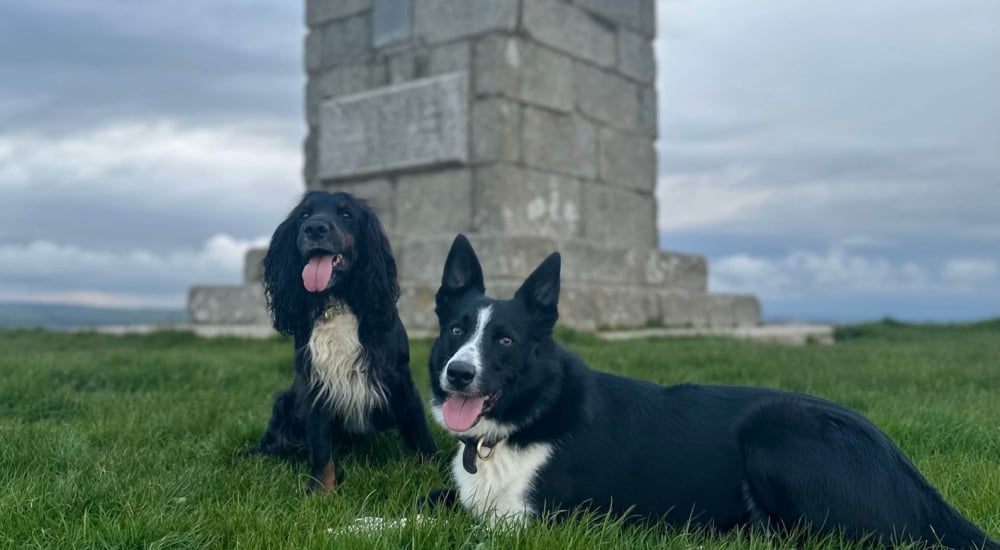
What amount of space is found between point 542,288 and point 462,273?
351mm

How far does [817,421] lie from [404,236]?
771cm

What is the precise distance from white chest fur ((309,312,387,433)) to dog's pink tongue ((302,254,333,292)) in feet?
0.57

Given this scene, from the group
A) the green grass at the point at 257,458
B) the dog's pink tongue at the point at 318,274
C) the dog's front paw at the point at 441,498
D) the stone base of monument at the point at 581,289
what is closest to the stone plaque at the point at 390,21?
the stone base of monument at the point at 581,289

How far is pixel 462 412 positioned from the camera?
323 cm

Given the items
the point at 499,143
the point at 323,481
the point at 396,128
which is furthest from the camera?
the point at 396,128

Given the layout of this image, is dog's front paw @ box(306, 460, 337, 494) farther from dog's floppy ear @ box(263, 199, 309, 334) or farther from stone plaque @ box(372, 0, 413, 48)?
stone plaque @ box(372, 0, 413, 48)

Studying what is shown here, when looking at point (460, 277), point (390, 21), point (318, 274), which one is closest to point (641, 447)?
point (460, 277)

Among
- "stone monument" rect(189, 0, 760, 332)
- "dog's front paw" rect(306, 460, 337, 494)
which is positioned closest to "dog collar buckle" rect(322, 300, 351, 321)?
"dog's front paw" rect(306, 460, 337, 494)

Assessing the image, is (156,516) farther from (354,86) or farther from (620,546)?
(354,86)

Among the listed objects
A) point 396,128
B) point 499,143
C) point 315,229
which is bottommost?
point 315,229

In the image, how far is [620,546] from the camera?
277 cm

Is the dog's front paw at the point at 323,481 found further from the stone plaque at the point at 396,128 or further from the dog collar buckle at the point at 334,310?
the stone plaque at the point at 396,128

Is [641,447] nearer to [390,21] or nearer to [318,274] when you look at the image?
[318,274]

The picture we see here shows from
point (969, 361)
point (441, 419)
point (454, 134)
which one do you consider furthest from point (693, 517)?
point (454, 134)
